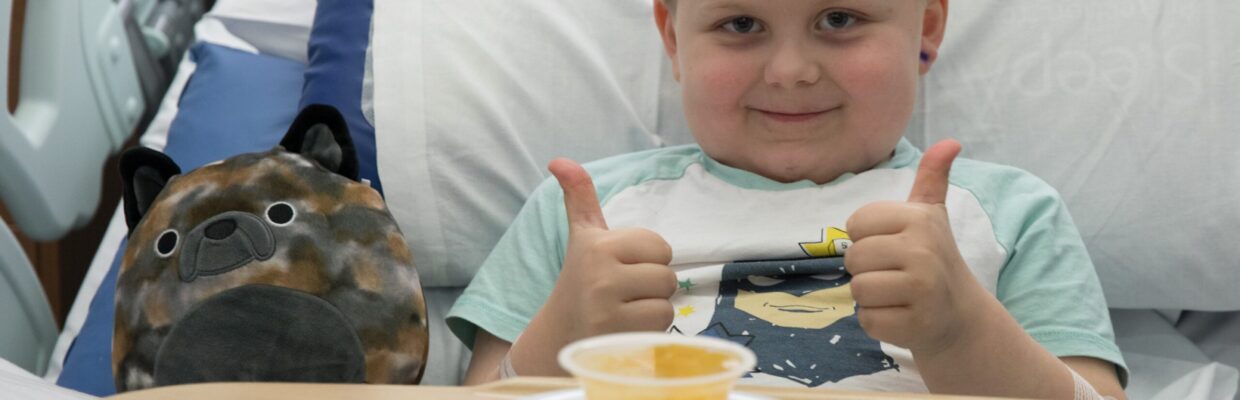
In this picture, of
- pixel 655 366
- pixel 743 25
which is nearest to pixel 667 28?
pixel 743 25

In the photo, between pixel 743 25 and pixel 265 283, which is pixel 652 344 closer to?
pixel 265 283

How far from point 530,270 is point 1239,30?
785 millimetres

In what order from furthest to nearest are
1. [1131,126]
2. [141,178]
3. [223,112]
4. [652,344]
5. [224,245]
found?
[223,112]
[1131,126]
[141,178]
[224,245]
[652,344]

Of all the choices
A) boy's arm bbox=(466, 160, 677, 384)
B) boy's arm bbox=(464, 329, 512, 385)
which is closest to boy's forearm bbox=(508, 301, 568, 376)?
boy's arm bbox=(466, 160, 677, 384)

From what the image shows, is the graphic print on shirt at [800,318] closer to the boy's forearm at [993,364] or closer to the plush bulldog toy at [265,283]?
the boy's forearm at [993,364]

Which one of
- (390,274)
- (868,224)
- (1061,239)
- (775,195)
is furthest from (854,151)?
(390,274)

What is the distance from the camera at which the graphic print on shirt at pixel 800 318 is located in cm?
105

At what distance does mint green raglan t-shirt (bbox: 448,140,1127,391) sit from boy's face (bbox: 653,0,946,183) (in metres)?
0.04

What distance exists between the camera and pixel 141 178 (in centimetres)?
111

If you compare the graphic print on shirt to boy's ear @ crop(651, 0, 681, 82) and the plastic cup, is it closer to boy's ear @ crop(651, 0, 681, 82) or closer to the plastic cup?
boy's ear @ crop(651, 0, 681, 82)

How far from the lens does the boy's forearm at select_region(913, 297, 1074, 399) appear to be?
3.13ft

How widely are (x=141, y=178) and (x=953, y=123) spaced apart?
0.85 metres

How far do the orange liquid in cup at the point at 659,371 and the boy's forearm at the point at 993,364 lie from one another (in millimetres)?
471

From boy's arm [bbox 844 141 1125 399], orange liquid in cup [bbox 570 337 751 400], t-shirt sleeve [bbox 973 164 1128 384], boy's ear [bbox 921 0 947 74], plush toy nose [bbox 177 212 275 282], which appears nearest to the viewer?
orange liquid in cup [bbox 570 337 751 400]
